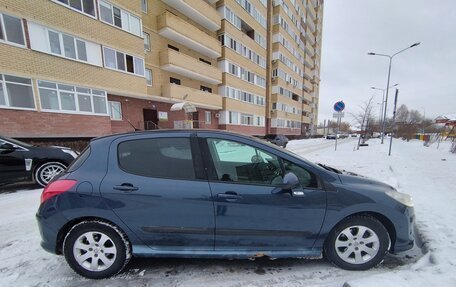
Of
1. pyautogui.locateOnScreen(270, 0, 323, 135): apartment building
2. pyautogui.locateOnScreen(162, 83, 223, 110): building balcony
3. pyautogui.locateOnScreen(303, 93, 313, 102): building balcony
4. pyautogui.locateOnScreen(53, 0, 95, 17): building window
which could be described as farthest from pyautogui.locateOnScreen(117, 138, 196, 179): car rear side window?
pyautogui.locateOnScreen(303, 93, 313, 102): building balcony

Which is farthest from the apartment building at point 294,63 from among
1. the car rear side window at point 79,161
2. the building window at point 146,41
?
the car rear side window at point 79,161

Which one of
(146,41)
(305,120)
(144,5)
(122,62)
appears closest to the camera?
(122,62)

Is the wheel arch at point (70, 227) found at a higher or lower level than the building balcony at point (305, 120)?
lower

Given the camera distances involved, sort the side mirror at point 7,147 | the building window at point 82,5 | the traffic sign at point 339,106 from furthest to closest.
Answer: the traffic sign at point 339,106 → the building window at point 82,5 → the side mirror at point 7,147

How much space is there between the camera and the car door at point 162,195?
2193 mm

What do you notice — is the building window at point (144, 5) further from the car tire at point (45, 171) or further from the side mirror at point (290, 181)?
the side mirror at point (290, 181)

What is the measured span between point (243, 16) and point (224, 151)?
2654cm

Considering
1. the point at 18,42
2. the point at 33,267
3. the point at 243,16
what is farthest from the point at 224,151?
the point at 243,16

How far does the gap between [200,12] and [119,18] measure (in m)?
8.20

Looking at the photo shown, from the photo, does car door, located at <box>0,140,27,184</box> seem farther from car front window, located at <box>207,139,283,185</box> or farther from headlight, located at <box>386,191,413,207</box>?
headlight, located at <box>386,191,413,207</box>

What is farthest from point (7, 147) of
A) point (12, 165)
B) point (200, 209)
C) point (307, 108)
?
point (307, 108)

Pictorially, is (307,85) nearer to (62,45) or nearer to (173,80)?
(173,80)

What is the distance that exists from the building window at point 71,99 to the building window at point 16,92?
0.43m

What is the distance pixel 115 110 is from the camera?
14.7 m
